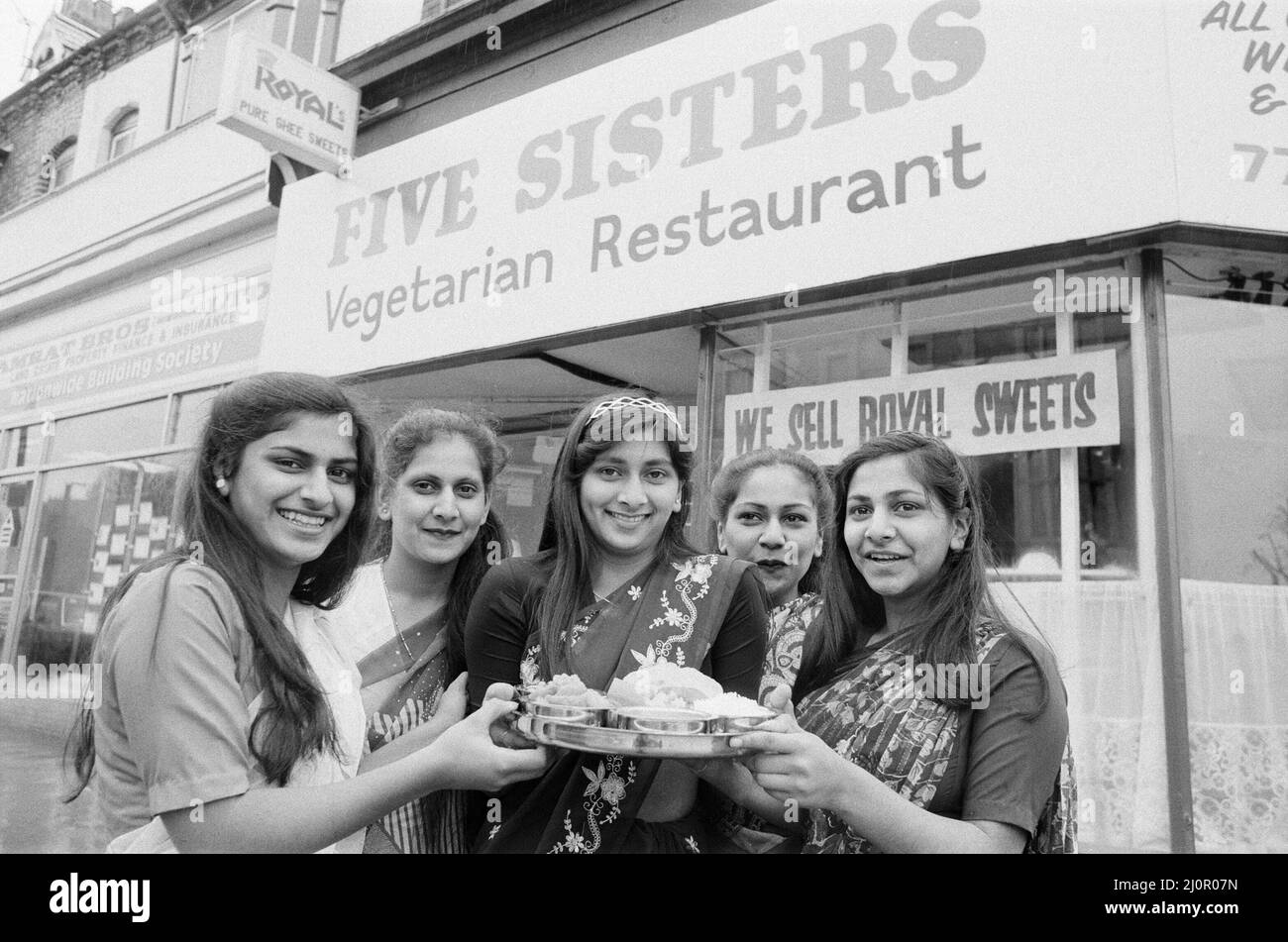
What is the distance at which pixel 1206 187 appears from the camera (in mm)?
3236

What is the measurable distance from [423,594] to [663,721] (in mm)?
925

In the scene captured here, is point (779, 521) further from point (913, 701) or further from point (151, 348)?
point (151, 348)

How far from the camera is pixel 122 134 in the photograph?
9.48 meters

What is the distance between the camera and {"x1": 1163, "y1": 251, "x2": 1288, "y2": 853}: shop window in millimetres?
3096

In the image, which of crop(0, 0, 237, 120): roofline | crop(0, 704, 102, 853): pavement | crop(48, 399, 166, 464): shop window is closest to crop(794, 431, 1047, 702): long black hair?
crop(0, 704, 102, 853): pavement

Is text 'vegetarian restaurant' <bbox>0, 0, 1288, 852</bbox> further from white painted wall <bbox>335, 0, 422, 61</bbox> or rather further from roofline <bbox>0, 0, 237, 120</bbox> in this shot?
roofline <bbox>0, 0, 237, 120</bbox>

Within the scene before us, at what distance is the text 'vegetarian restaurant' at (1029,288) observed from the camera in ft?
10.6

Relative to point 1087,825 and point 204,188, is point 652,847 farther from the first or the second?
point 204,188

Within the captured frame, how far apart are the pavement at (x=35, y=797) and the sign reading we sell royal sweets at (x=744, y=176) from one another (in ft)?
10.7

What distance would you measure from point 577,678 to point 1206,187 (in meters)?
3.19

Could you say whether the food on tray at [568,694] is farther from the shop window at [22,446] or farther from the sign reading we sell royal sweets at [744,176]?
the shop window at [22,446]

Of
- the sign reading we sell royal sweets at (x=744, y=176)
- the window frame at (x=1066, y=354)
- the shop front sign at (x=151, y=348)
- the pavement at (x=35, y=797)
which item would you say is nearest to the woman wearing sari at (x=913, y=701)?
the window frame at (x=1066, y=354)

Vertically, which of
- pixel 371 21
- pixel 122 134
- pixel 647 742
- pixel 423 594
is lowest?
pixel 647 742

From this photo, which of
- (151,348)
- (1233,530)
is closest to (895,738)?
(1233,530)
